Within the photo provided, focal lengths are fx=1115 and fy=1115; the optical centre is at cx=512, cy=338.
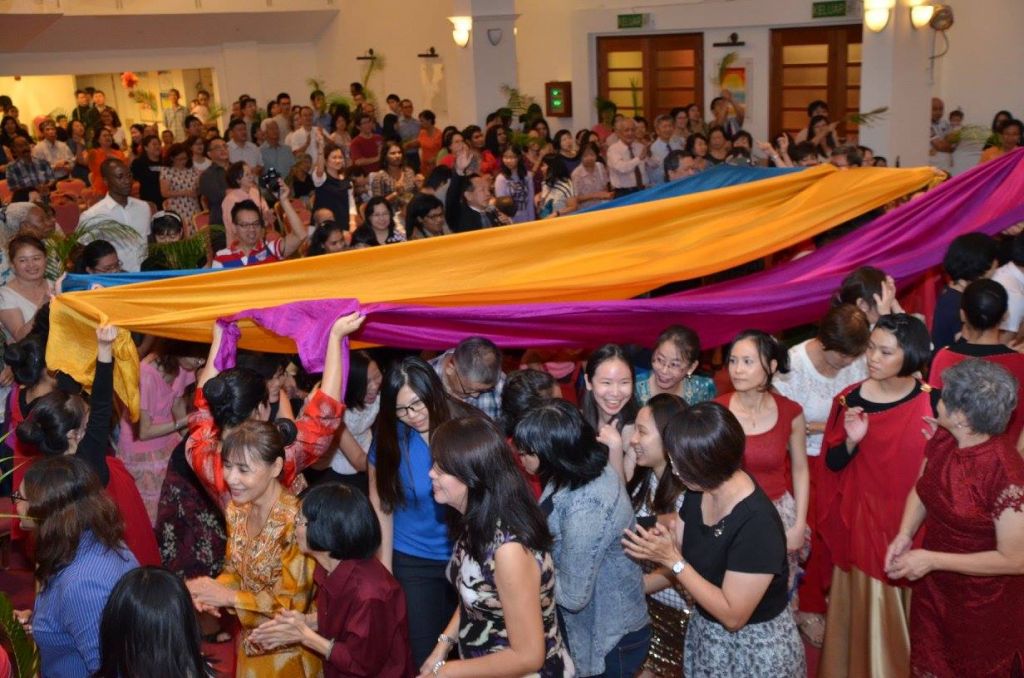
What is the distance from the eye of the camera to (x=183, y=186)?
8875mm

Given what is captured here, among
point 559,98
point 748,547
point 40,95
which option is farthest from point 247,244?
point 40,95

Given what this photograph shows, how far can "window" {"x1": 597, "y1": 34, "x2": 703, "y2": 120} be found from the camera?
13.3m

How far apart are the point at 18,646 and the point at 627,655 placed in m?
1.62

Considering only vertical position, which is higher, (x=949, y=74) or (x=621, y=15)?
(x=621, y=15)

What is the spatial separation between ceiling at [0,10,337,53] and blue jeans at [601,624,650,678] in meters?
12.4

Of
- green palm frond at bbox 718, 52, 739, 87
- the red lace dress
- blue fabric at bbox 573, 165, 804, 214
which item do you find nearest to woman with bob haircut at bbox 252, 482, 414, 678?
the red lace dress

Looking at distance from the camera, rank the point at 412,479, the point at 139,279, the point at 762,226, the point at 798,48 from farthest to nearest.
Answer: the point at 798,48 → the point at 762,226 → the point at 139,279 → the point at 412,479

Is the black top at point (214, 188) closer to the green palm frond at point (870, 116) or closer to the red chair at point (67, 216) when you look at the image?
the red chair at point (67, 216)

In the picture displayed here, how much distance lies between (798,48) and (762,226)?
7918 mm

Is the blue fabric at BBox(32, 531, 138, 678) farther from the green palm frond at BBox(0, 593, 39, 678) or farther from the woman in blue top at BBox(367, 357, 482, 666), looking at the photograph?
the woman in blue top at BBox(367, 357, 482, 666)

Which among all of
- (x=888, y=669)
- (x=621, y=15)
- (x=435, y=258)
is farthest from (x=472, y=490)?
(x=621, y=15)

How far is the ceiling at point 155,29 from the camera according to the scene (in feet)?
44.6

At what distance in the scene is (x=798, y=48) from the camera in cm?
1230

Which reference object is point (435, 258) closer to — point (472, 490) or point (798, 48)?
point (472, 490)
